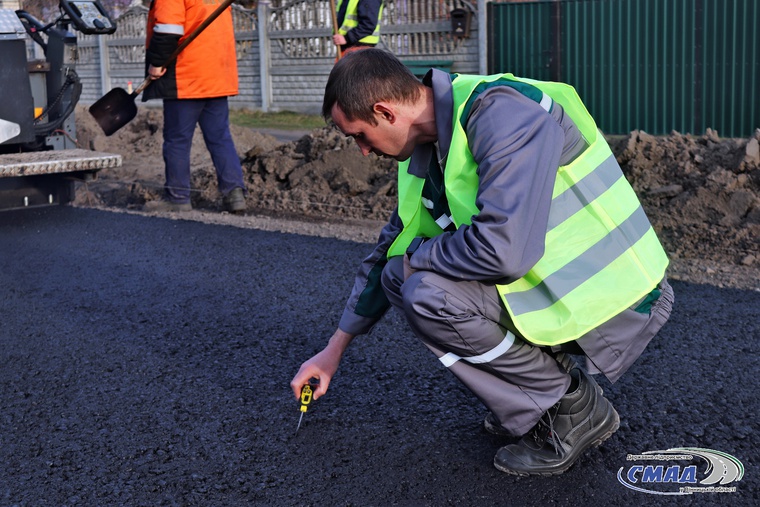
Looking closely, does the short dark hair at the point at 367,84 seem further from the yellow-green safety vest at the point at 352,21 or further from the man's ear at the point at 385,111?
the yellow-green safety vest at the point at 352,21

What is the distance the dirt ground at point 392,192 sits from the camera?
6.37 metres

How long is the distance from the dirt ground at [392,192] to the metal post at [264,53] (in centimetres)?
829

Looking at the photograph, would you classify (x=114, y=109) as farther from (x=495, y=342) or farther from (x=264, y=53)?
(x=264, y=53)

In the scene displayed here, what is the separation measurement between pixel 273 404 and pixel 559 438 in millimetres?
1170

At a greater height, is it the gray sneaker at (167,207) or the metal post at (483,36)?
the metal post at (483,36)

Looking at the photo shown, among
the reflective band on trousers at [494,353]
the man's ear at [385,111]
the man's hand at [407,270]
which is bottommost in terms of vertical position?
the reflective band on trousers at [494,353]

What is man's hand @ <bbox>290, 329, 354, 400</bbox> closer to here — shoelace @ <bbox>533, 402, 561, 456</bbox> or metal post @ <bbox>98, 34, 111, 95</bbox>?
shoelace @ <bbox>533, 402, 561, 456</bbox>

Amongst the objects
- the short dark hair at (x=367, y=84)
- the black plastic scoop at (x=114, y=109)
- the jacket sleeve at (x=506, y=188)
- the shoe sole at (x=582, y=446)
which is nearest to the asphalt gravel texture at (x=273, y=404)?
the shoe sole at (x=582, y=446)

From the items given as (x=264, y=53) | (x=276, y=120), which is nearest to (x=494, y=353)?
(x=276, y=120)

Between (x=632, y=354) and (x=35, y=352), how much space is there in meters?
2.80

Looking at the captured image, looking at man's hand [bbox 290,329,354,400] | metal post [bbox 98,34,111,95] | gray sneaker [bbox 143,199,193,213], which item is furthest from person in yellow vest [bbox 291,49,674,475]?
metal post [bbox 98,34,111,95]

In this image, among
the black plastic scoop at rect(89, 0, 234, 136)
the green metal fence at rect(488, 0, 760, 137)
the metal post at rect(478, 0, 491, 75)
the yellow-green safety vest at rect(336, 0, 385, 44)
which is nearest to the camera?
the black plastic scoop at rect(89, 0, 234, 136)

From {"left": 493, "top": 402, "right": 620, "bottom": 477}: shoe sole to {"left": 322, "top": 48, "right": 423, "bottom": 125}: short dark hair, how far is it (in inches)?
46.3

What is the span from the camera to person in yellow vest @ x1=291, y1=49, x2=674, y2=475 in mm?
2627
